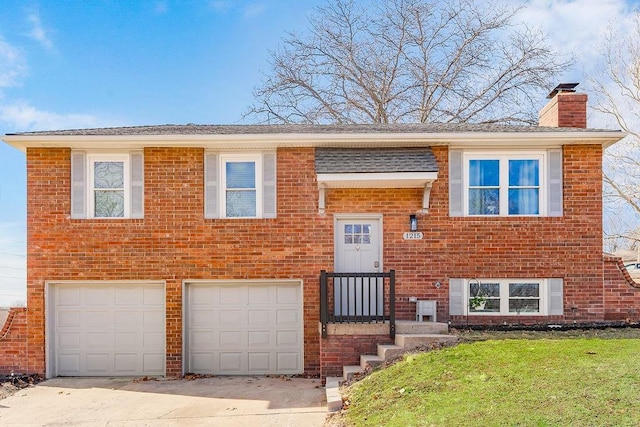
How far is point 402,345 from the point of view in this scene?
29.0 feet

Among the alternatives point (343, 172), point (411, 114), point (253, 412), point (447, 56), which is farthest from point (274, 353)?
point (447, 56)

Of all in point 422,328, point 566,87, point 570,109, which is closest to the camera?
point 422,328

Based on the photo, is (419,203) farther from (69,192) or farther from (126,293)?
(69,192)

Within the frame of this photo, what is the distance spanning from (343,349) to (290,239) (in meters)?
2.47

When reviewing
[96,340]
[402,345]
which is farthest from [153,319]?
[402,345]

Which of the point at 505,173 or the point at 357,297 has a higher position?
the point at 505,173

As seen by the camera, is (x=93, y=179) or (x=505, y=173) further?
(x=93, y=179)

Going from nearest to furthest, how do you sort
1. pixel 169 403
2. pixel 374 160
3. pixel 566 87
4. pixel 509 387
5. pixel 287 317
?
pixel 509 387, pixel 169 403, pixel 374 160, pixel 287 317, pixel 566 87

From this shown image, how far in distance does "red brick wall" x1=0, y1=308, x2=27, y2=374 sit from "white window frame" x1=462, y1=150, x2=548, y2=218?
9.06 metres

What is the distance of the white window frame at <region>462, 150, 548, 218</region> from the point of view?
10586mm

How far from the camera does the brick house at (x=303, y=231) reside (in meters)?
10.5

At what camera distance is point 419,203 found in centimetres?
1055

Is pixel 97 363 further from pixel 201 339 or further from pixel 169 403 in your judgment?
pixel 169 403

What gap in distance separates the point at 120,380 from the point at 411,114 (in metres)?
14.9
